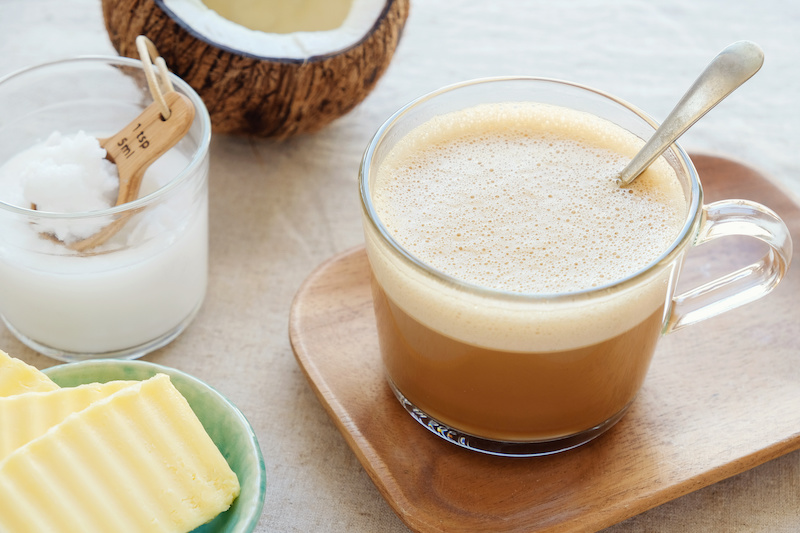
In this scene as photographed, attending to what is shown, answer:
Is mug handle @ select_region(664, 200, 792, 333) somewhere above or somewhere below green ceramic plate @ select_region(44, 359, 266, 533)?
above

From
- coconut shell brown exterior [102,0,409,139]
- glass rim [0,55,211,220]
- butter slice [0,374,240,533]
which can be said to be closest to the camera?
butter slice [0,374,240,533]

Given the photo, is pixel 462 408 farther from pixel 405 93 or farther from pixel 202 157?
pixel 405 93

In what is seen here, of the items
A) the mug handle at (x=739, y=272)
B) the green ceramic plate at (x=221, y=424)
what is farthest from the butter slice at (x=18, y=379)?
the mug handle at (x=739, y=272)

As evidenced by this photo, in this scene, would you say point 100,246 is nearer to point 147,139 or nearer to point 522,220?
point 147,139

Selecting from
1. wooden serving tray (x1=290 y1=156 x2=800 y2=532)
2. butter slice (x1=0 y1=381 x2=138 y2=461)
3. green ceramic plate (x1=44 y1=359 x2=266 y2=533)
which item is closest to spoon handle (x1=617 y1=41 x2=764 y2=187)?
wooden serving tray (x1=290 y1=156 x2=800 y2=532)

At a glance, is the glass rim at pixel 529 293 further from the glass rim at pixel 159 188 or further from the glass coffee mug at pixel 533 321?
the glass rim at pixel 159 188

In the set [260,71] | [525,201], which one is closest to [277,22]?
[260,71]

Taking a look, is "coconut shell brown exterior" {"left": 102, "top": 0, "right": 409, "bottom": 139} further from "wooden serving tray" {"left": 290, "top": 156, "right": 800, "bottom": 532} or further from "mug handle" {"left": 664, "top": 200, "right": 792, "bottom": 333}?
"mug handle" {"left": 664, "top": 200, "right": 792, "bottom": 333}
